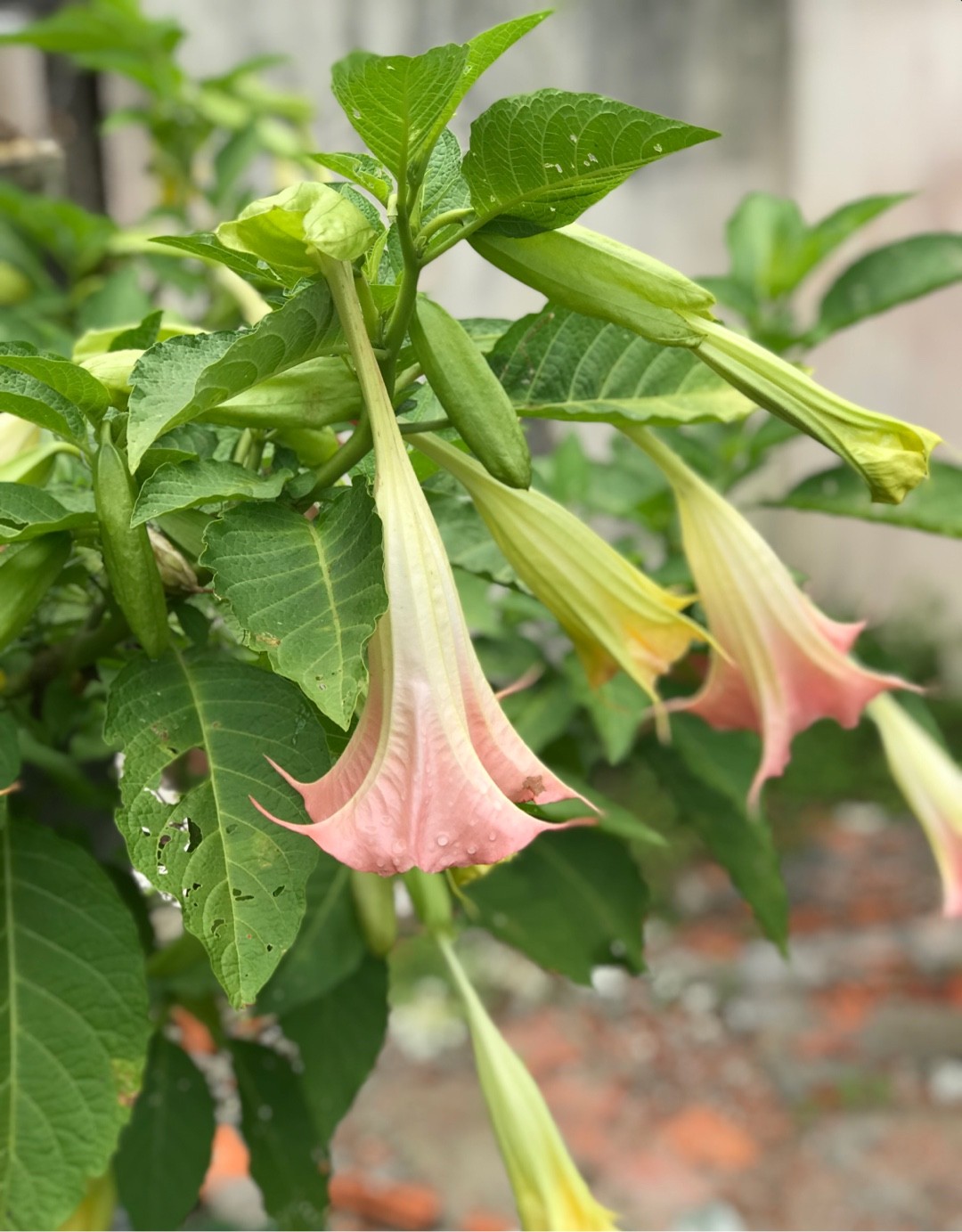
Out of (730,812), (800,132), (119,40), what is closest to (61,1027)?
(730,812)

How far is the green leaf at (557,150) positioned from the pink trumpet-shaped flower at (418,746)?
0.19ft

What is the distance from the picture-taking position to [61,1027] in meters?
0.41

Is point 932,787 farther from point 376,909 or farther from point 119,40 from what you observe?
point 119,40

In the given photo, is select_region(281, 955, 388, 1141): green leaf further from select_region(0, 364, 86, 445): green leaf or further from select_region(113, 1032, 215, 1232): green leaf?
select_region(0, 364, 86, 445): green leaf

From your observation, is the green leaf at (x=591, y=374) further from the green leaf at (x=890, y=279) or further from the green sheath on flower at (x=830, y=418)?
the green leaf at (x=890, y=279)

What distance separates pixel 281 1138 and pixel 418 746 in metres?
0.40

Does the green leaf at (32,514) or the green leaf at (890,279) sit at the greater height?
the green leaf at (890,279)

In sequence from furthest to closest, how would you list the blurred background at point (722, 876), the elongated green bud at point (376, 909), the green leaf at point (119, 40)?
the blurred background at point (722, 876), the green leaf at point (119, 40), the elongated green bud at point (376, 909)

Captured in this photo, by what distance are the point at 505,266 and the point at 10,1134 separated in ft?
1.09

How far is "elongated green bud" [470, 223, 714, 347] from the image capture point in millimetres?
311

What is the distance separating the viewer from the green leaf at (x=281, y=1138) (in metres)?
0.56

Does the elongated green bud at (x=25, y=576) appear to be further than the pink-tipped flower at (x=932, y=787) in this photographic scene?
No

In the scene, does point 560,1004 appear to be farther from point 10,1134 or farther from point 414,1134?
point 10,1134

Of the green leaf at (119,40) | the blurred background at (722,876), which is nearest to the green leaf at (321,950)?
the blurred background at (722,876)
